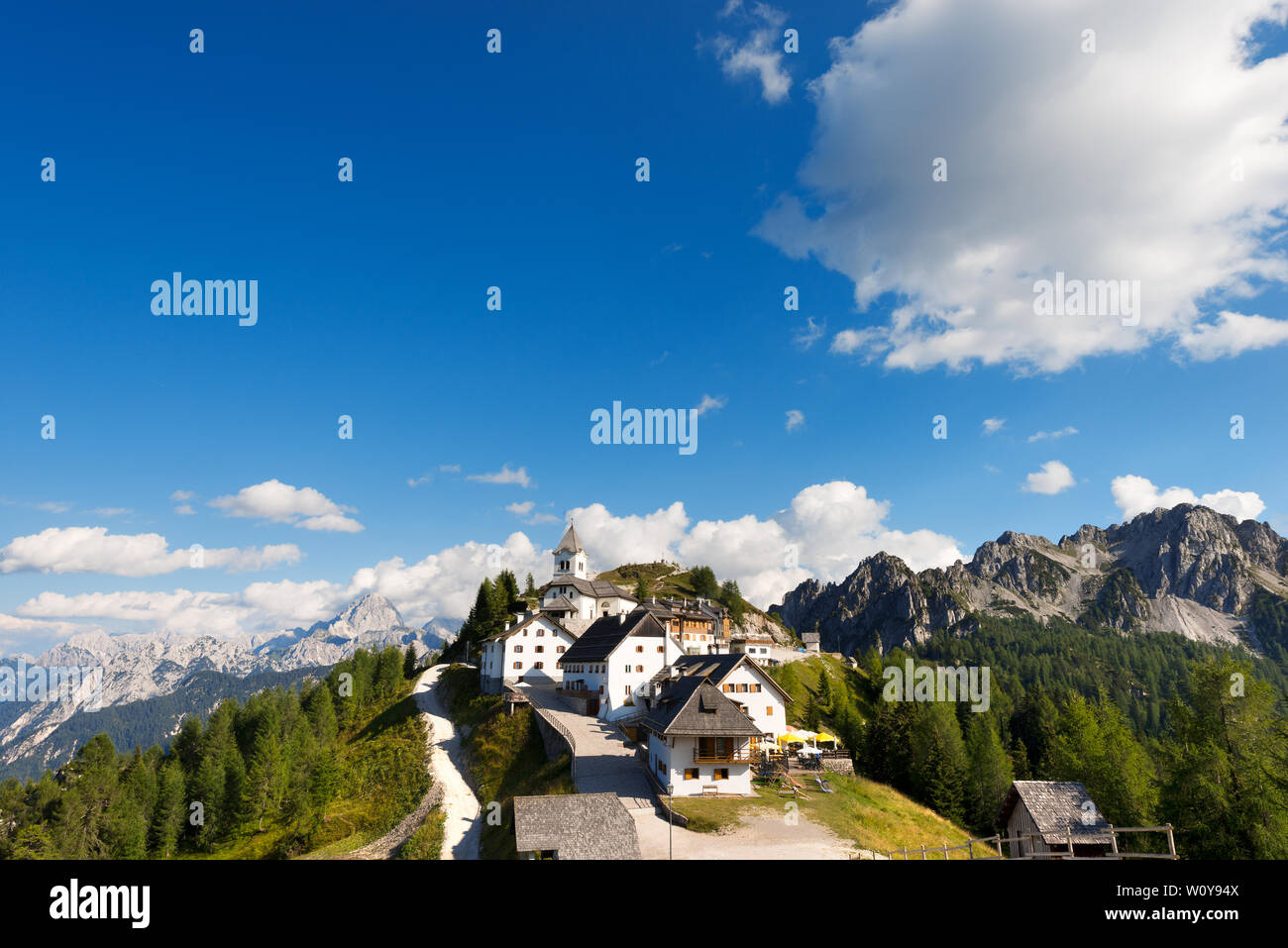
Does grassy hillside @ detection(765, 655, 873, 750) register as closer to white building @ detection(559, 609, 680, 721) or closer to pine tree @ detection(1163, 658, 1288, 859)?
white building @ detection(559, 609, 680, 721)

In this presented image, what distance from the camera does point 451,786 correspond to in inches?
2430

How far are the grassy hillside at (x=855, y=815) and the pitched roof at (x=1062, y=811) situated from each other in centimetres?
490

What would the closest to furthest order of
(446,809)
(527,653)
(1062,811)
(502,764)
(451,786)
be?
(1062,811), (446,809), (451,786), (502,764), (527,653)

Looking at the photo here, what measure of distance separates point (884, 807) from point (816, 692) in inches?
2173

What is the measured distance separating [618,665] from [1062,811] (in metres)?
40.4

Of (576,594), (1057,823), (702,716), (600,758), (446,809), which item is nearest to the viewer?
(1057,823)

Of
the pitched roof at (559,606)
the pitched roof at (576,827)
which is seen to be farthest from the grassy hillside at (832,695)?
the pitched roof at (559,606)

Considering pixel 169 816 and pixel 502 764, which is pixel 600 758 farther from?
pixel 169 816

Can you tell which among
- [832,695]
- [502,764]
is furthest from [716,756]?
[832,695]

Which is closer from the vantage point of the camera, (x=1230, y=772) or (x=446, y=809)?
(x=1230, y=772)

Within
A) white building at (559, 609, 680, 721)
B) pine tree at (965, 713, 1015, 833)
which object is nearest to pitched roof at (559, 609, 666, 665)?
white building at (559, 609, 680, 721)

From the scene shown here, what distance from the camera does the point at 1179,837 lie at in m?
39.8
